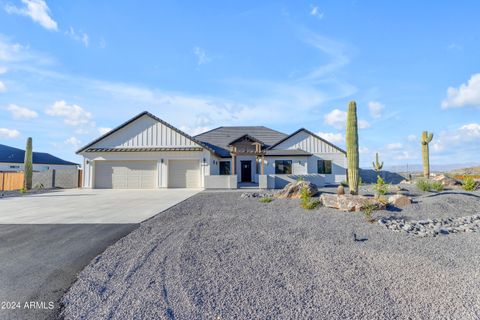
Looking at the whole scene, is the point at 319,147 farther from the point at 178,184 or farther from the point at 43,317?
the point at 43,317

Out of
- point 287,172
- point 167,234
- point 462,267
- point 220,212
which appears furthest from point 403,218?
point 287,172

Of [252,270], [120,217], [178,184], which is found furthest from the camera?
[178,184]

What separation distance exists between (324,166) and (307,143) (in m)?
2.69

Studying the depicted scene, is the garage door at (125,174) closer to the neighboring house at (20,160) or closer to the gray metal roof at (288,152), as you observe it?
the gray metal roof at (288,152)

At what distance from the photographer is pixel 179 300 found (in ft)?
9.91

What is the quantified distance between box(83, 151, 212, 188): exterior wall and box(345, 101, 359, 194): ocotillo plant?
1148cm

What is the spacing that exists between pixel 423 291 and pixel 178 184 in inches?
721

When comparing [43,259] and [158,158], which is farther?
[158,158]

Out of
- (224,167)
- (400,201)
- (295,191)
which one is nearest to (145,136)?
(224,167)

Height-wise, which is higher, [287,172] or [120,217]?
[287,172]

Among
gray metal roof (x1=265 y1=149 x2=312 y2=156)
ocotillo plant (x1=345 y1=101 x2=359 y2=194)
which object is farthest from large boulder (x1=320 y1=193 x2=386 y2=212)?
gray metal roof (x1=265 y1=149 x2=312 y2=156)

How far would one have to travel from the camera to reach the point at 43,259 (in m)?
4.49

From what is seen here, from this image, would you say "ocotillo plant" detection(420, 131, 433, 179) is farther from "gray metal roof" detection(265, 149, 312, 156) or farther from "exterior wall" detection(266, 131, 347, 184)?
"gray metal roof" detection(265, 149, 312, 156)

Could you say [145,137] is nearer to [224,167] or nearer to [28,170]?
[224,167]
